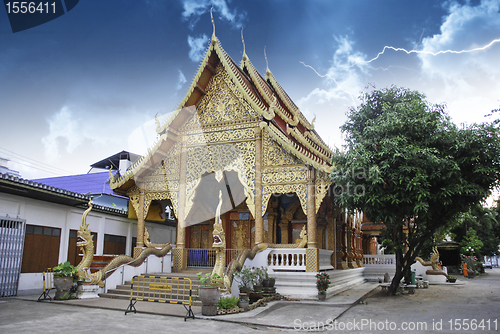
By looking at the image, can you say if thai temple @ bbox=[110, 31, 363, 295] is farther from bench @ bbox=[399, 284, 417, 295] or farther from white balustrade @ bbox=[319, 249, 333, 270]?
bench @ bbox=[399, 284, 417, 295]

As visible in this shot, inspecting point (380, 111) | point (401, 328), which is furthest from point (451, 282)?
point (401, 328)

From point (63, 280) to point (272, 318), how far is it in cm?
598

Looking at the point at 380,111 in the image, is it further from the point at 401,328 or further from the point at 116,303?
the point at 116,303

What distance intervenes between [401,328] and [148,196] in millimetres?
10018

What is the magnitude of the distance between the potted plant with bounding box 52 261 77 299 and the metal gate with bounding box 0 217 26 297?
162cm

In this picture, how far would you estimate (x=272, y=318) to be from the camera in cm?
865

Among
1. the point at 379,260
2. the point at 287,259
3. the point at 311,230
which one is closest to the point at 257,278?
the point at 287,259

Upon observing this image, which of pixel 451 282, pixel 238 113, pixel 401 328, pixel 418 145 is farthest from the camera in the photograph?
pixel 451 282

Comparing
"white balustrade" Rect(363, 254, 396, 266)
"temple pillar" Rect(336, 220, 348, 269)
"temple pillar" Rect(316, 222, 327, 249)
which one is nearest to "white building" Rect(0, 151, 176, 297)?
"temple pillar" Rect(316, 222, 327, 249)

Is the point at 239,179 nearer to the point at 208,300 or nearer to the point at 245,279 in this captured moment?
the point at 245,279

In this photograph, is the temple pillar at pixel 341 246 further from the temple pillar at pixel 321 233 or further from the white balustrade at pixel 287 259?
the white balustrade at pixel 287 259

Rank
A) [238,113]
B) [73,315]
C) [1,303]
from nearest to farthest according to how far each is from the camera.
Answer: [73,315], [1,303], [238,113]

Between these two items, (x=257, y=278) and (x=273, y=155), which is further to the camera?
(x=273, y=155)

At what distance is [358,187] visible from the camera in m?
10.8
